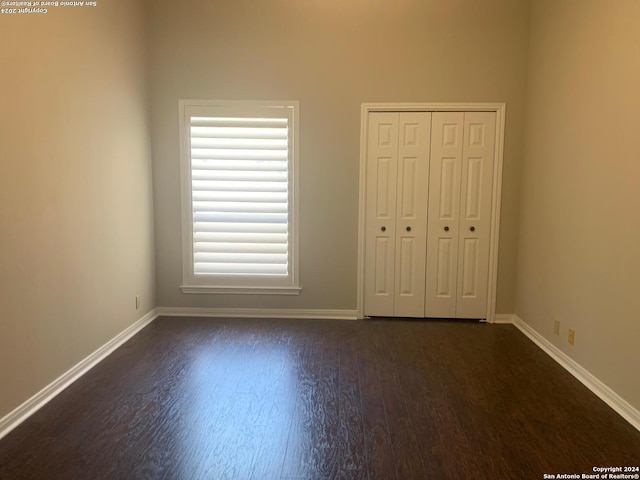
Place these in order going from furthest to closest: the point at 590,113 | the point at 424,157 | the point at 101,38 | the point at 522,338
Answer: the point at 424,157
the point at 522,338
the point at 101,38
the point at 590,113

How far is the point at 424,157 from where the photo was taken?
4426mm

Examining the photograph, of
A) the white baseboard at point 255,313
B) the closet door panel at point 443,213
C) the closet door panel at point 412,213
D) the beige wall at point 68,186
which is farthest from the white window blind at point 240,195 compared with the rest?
the closet door panel at point 443,213

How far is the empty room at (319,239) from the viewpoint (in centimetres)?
248

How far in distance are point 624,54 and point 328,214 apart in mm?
2689

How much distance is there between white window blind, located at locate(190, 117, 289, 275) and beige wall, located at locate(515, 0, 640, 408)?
7.85 feet

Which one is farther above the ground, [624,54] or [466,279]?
[624,54]

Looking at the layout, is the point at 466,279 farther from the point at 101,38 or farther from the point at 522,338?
the point at 101,38

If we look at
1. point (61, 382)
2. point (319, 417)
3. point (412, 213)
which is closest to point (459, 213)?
point (412, 213)

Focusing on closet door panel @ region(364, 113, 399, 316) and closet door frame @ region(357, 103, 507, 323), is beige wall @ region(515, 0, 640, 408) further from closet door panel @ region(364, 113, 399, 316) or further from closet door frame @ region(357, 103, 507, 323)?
closet door panel @ region(364, 113, 399, 316)

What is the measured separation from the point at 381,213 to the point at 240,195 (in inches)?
57.0

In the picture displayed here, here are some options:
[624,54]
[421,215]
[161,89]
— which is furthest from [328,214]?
[624,54]

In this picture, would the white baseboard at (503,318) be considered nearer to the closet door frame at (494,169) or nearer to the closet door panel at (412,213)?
the closet door frame at (494,169)

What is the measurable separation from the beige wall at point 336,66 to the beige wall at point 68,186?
380 mm

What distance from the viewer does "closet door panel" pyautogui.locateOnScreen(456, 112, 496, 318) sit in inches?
173
